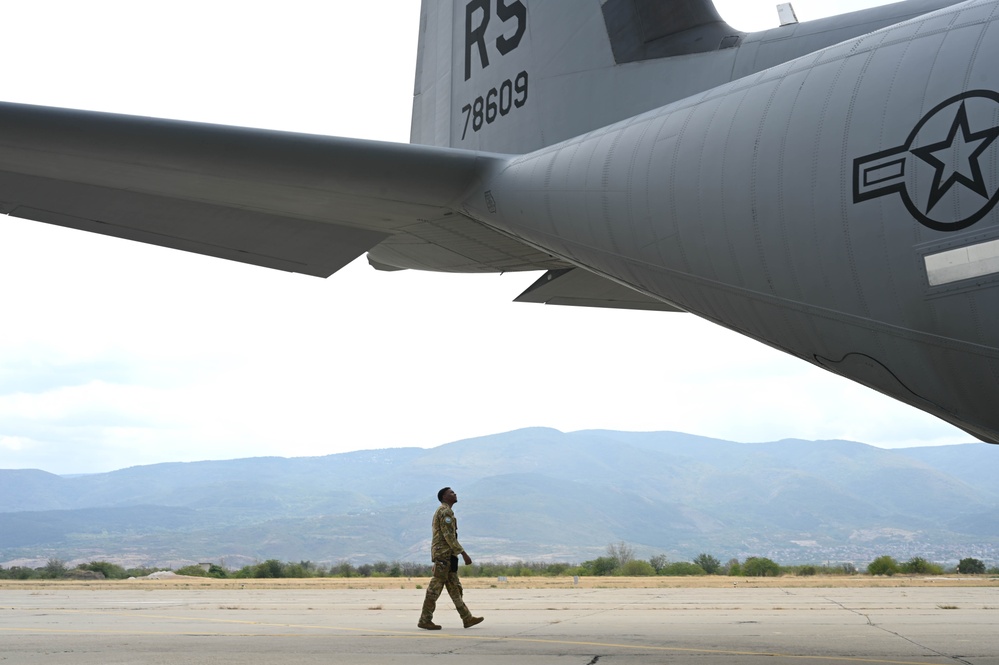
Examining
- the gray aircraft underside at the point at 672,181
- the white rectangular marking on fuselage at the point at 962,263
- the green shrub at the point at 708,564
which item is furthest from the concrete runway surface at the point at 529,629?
the green shrub at the point at 708,564

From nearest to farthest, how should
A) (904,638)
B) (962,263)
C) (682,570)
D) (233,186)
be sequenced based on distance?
(962,263), (233,186), (904,638), (682,570)

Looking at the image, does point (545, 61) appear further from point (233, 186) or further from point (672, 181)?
point (233, 186)

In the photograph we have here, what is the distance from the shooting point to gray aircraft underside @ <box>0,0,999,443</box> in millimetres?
5898

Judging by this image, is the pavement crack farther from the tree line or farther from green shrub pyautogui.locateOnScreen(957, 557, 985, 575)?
green shrub pyautogui.locateOnScreen(957, 557, 985, 575)

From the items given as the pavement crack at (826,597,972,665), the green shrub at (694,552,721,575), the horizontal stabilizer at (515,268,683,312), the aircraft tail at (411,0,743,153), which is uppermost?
the aircraft tail at (411,0,743,153)

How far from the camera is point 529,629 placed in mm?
10727

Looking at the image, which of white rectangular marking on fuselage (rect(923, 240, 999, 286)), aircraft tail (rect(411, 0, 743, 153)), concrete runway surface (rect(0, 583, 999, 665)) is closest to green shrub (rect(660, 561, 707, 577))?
concrete runway surface (rect(0, 583, 999, 665))

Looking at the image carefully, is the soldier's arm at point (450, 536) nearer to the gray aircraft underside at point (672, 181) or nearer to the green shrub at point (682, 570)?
the gray aircraft underside at point (672, 181)

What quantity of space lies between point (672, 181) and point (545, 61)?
3757 mm

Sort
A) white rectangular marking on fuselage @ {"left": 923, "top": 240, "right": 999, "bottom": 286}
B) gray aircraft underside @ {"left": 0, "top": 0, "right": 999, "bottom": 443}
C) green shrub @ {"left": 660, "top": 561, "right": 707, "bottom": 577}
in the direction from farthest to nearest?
green shrub @ {"left": 660, "top": 561, "right": 707, "bottom": 577}, gray aircraft underside @ {"left": 0, "top": 0, "right": 999, "bottom": 443}, white rectangular marking on fuselage @ {"left": 923, "top": 240, "right": 999, "bottom": 286}

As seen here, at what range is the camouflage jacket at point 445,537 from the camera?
10.1 metres

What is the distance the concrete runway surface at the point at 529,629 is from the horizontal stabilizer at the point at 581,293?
4048 millimetres

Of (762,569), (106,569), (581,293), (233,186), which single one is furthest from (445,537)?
(106,569)

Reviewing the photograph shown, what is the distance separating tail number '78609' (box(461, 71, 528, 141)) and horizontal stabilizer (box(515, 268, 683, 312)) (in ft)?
6.91
